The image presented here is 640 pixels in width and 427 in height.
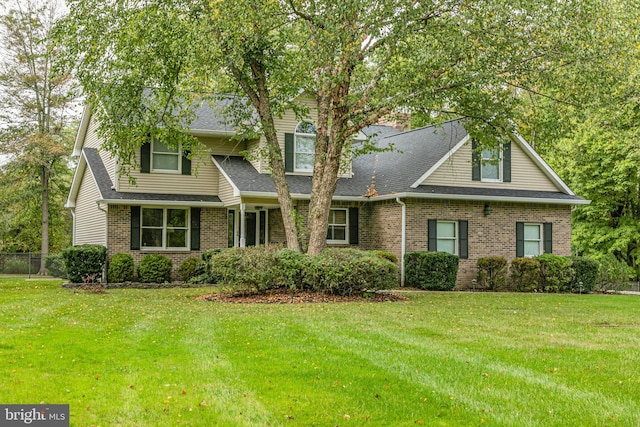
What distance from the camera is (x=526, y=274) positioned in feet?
70.0

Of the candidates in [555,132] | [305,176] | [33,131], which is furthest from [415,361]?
[33,131]

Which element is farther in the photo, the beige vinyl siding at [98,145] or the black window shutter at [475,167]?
the black window shutter at [475,167]

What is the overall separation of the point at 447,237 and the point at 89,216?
40.8ft

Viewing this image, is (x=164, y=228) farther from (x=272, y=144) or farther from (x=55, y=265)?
(x=55, y=265)

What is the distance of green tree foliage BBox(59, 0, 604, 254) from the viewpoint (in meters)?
14.2

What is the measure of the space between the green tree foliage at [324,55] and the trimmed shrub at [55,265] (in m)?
9.43

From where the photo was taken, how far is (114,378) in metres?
6.96

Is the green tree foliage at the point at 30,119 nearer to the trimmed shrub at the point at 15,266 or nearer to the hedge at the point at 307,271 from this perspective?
the trimmed shrub at the point at 15,266

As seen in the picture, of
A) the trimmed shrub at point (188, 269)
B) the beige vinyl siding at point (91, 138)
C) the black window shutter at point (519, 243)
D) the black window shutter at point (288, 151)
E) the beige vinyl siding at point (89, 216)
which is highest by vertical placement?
the beige vinyl siding at point (91, 138)

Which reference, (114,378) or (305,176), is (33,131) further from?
(114,378)

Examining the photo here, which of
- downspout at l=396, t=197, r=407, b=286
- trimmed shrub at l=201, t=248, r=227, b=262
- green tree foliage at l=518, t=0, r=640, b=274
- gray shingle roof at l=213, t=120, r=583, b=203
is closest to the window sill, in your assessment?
gray shingle roof at l=213, t=120, r=583, b=203

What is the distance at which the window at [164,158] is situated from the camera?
71.8ft

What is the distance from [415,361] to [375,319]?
12.9ft

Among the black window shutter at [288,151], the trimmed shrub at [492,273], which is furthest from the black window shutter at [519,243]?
the black window shutter at [288,151]
